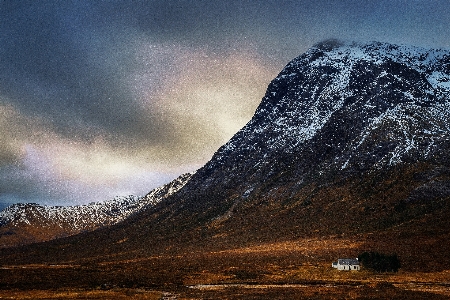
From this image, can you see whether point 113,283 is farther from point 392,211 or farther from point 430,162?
point 430,162

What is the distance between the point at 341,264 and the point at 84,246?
15065 cm

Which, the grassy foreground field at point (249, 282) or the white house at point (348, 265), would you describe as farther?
the white house at point (348, 265)

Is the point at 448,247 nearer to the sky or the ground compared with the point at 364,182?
nearer to the ground

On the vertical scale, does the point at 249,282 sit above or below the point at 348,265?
below

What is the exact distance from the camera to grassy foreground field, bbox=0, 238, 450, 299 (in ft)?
191

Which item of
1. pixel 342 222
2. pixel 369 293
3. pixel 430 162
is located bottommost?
pixel 369 293

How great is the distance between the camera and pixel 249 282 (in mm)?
72500

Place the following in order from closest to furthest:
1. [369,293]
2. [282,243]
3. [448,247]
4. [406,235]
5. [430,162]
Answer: [369,293] < [448,247] < [406,235] < [282,243] < [430,162]

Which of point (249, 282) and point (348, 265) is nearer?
point (249, 282)

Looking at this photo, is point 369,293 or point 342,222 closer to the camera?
point 369,293

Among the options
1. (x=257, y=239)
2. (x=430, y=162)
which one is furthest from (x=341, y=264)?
(x=430, y=162)

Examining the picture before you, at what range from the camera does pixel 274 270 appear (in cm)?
8700

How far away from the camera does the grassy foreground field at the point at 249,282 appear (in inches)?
2291

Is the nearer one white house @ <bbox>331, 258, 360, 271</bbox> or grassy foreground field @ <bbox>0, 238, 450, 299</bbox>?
grassy foreground field @ <bbox>0, 238, 450, 299</bbox>
